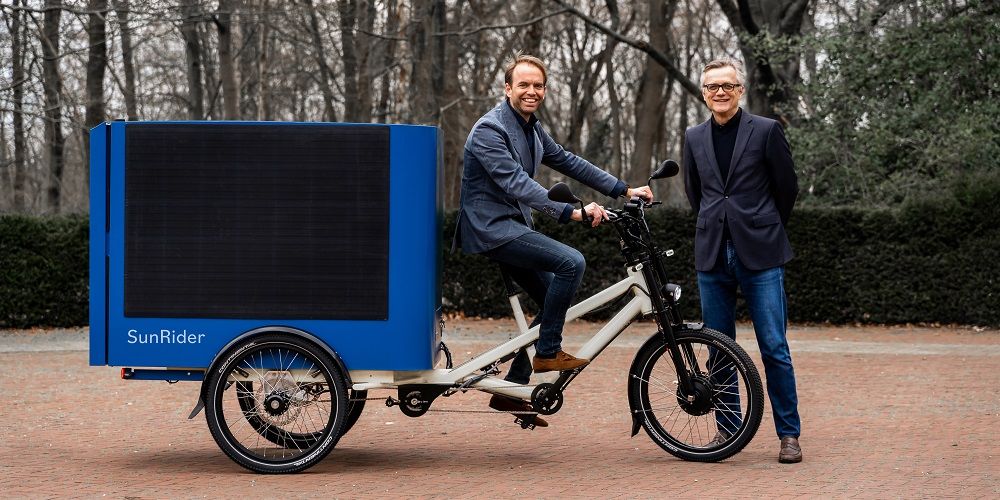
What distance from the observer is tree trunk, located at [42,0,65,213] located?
1945 cm

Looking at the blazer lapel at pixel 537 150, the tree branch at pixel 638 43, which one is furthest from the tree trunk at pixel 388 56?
the blazer lapel at pixel 537 150

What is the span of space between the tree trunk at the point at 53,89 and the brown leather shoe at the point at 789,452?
473 inches

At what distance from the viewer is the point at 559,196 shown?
19.1 ft

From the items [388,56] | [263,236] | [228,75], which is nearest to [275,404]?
[263,236]

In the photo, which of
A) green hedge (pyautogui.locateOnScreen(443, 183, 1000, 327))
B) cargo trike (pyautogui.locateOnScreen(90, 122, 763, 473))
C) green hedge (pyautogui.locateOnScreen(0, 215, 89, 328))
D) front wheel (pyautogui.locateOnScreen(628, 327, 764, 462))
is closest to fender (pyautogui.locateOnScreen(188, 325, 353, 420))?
cargo trike (pyautogui.locateOnScreen(90, 122, 763, 473))

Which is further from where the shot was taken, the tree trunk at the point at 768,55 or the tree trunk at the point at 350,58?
the tree trunk at the point at 350,58

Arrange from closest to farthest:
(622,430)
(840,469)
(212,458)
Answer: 1. (840,469)
2. (212,458)
3. (622,430)

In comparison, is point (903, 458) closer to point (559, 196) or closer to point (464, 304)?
point (559, 196)

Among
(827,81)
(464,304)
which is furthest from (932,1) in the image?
(464,304)

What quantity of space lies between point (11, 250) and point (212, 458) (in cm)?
975

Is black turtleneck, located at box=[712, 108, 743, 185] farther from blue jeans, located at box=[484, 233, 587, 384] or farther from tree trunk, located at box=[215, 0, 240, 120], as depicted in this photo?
tree trunk, located at box=[215, 0, 240, 120]

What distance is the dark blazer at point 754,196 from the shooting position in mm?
6227

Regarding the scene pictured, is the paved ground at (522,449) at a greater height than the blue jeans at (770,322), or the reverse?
the blue jeans at (770,322)

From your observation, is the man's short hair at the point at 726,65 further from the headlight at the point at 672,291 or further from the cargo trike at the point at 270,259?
the headlight at the point at 672,291
